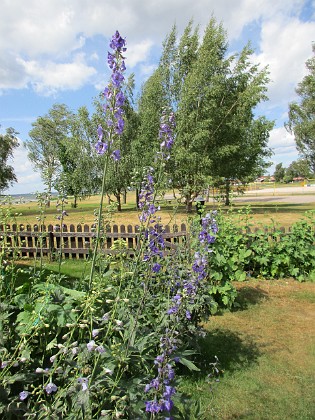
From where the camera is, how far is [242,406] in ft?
10.4

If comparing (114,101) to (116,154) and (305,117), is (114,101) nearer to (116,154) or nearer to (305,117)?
(116,154)

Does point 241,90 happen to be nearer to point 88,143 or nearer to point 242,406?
point 88,143

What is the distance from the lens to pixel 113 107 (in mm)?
2018

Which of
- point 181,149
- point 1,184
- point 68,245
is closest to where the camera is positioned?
point 68,245

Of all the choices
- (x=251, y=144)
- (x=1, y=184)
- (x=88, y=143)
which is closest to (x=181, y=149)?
(x=251, y=144)

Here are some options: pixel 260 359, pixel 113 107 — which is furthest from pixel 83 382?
pixel 260 359

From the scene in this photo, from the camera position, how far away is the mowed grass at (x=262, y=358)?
3166 millimetres

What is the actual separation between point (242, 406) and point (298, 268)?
14.2 feet

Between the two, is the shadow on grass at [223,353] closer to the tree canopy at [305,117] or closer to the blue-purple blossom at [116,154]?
the blue-purple blossom at [116,154]

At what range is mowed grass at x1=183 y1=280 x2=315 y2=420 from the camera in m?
3.17

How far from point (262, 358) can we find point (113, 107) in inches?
142

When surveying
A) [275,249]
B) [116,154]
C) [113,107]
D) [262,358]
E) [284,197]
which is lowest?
[284,197]

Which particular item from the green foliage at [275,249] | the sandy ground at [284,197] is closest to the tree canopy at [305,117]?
the sandy ground at [284,197]

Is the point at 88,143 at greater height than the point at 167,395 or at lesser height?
greater
